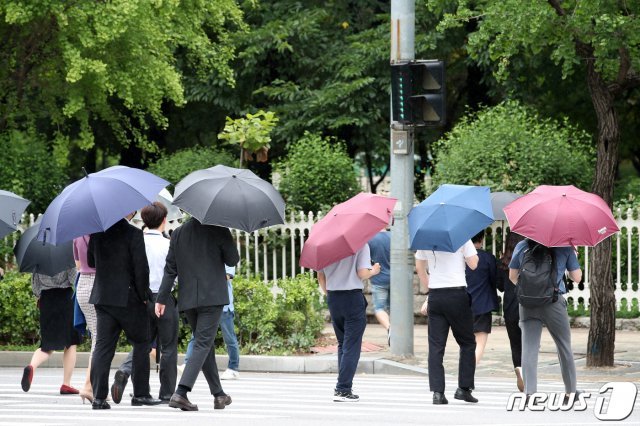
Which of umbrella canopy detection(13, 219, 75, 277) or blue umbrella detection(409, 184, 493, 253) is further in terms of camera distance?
umbrella canopy detection(13, 219, 75, 277)

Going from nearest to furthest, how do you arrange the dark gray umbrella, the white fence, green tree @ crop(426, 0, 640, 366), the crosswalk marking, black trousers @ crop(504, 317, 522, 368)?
the crosswalk marking, black trousers @ crop(504, 317, 522, 368), green tree @ crop(426, 0, 640, 366), the dark gray umbrella, the white fence

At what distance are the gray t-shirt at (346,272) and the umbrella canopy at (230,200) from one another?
89cm

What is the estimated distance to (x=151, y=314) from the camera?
1123cm

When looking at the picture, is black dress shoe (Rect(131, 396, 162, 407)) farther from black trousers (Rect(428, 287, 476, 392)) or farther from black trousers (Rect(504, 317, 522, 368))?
black trousers (Rect(504, 317, 522, 368))

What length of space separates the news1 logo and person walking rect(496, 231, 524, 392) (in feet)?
2.74

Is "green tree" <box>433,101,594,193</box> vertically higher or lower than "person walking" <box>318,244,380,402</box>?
higher

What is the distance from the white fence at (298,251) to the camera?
62.3 feet

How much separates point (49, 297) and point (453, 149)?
945cm

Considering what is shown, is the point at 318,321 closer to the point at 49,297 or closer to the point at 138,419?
the point at 49,297

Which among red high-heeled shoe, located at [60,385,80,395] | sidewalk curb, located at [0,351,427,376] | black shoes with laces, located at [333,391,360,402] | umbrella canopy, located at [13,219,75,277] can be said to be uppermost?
umbrella canopy, located at [13,219,75,277]

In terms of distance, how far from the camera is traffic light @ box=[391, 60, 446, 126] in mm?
14758

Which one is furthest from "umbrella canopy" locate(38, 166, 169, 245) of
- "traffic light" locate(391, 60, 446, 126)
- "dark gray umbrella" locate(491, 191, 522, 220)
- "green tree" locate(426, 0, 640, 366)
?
"green tree" locate(426, 0, 640, 366)

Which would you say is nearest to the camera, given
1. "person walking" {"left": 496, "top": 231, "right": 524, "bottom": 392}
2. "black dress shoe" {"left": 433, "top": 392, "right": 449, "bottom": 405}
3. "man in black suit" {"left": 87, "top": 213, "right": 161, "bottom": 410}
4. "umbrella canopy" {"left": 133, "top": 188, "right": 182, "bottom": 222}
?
"man in black suit" {"left": 87, "top": 213, "right": 161, "bottom": 410}

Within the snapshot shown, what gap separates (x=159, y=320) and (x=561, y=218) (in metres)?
3.52
